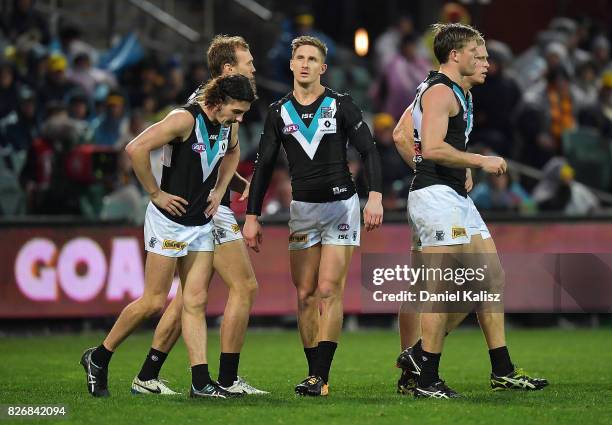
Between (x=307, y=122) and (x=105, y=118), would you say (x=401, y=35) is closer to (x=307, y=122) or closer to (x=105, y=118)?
(x=105, y=118)

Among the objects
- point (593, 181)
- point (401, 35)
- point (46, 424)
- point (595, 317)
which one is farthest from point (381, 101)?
point (46, 424)

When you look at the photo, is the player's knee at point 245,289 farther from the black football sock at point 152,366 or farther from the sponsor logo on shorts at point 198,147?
the sponsor logo on shorts at point 198,147

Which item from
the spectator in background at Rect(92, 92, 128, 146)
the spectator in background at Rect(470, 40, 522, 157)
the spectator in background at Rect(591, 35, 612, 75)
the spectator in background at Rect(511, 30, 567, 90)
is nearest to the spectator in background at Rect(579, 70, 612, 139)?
the spectator in background at Rect(470, 40, 522, 157)

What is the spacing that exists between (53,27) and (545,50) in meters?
8.26

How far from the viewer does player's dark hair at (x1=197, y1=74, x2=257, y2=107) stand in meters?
9.01

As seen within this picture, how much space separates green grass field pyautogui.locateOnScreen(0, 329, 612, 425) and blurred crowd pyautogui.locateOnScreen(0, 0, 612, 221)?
87.8 inches

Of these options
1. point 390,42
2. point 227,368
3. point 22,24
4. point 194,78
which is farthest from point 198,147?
point 390,42

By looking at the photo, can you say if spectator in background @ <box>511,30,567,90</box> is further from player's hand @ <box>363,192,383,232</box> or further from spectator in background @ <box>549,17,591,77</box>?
player's hand @ <box>363,192,383,232</box>

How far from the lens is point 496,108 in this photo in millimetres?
19266

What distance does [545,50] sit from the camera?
2225 centimetres

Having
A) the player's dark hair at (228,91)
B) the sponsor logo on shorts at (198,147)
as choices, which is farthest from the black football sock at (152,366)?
the player's dark hair at (228,91)

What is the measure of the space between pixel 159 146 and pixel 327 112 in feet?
4.25

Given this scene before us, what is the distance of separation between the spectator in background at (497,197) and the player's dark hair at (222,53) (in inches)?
293

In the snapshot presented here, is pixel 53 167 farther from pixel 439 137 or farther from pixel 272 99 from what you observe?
pixel 439 137
